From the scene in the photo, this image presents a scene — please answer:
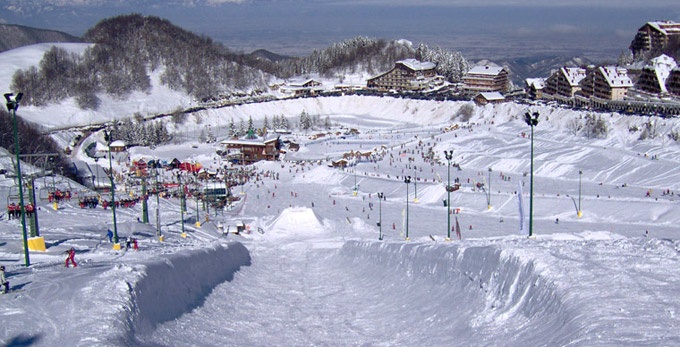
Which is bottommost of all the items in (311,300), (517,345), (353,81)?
(311,300)

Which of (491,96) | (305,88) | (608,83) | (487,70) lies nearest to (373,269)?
(608,83)

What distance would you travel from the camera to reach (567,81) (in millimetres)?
82500

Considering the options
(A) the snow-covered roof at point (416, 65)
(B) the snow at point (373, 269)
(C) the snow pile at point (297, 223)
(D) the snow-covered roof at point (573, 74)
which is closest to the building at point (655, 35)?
(D) the snow-covered roof at point (573, 74)

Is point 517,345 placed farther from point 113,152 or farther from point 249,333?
point 113,152

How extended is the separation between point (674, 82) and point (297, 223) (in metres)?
57.4

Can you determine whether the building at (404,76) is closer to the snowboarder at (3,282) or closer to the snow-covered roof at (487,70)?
the snow-covered roof at (487,70)

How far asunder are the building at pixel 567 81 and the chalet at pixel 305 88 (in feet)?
151

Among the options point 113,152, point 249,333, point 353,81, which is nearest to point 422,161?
point 113,152

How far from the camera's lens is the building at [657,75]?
7394 cm

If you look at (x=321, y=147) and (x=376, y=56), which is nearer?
(x=321, y=147)

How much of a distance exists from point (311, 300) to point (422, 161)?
1714 inches

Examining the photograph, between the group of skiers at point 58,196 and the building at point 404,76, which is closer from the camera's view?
the group of skiers at point 58,196

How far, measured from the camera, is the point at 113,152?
73062 mm

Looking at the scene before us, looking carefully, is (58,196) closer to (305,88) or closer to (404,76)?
(305,88)
